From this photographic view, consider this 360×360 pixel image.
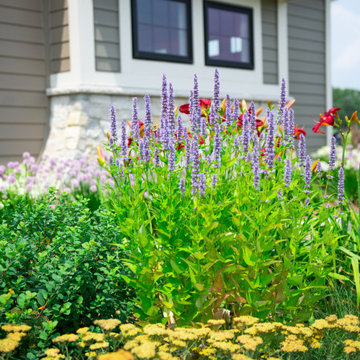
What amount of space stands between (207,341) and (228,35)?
23.9 feet

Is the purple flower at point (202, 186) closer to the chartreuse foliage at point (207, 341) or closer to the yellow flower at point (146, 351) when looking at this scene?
the chartreuse foliage at point (207, 341)

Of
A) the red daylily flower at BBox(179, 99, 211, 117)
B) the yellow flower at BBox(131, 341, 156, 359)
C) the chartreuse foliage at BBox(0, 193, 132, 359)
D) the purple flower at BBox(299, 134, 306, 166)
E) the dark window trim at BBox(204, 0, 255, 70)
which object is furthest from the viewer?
the dark window trim at BBox(204, 0, 255, 70)

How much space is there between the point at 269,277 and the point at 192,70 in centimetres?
605

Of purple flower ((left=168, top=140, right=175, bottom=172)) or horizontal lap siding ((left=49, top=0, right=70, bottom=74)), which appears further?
horizontal lap siding ((left=49, top=0, right=70, bottom=74))

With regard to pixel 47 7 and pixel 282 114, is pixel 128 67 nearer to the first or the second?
pixel 47 7

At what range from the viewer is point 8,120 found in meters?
6.68

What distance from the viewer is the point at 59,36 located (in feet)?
22.5

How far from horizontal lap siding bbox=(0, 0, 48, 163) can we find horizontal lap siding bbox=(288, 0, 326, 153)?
5042 mm

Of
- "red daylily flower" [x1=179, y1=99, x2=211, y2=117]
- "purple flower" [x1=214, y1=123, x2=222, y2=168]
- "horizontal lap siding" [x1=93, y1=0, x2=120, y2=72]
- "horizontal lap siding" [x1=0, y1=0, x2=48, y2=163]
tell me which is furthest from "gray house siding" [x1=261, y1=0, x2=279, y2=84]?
"purple flower" [x1=214, y1=123, x2=222, y2=168]

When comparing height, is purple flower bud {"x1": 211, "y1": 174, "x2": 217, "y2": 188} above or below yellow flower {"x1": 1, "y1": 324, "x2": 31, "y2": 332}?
above

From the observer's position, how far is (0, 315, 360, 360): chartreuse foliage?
1.93 meters

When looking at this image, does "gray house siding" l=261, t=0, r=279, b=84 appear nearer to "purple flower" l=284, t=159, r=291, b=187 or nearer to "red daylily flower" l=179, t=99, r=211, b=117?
"red daylily flower" l=179, t=99, r=211, b=117

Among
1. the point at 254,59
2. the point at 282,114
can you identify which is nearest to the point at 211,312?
the point at 282,114

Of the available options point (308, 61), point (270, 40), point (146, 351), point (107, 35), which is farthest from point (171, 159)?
point (308, 61)
